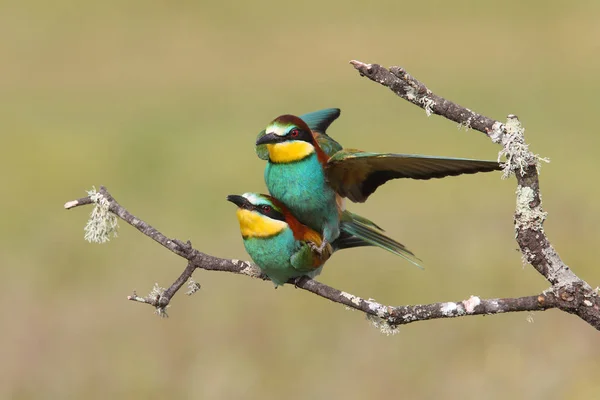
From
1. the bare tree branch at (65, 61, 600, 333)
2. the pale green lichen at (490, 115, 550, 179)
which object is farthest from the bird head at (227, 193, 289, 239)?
the pale green lichen at (490, 115, 550, 179)

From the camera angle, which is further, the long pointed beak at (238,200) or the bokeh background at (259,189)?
the bokeh background at (259,189)

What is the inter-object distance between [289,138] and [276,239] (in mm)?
235

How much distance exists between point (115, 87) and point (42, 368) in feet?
30.4

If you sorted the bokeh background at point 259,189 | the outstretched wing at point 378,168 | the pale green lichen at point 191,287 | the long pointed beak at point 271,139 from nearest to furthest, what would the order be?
the outstretched wing at point 378,168, the pale green lichen at point 191,287, the long pointed beak at point 271,139, the bokeh background at point 259,189

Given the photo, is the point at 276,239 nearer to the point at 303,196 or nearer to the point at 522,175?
the point at 303,196

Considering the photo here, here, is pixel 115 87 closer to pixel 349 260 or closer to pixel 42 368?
pixel 349 260

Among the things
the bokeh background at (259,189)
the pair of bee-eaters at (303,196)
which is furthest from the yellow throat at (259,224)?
the bokeh background at (259,189)

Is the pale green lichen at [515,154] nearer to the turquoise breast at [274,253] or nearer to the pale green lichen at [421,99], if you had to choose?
the pale green lichen at [421,99]

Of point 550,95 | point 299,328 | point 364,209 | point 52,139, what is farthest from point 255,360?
point 550,95

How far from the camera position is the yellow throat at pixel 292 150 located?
2.30 metres

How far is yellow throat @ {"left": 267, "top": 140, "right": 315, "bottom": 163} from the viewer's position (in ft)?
7.55

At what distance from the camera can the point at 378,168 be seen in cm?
226

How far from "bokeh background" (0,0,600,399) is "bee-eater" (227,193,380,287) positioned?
3639 millimetres

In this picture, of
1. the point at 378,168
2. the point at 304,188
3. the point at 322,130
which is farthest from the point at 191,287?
the point at 322,130
